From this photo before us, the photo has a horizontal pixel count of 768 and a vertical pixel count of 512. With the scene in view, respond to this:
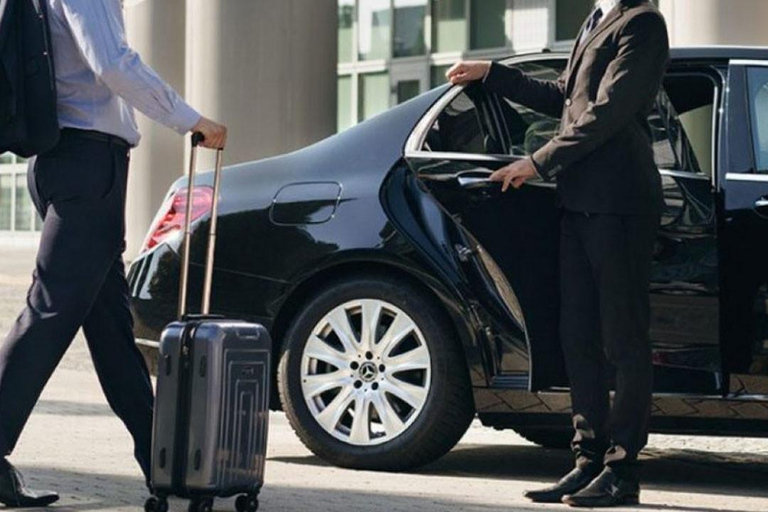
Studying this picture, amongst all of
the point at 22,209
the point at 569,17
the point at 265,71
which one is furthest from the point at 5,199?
the point at 265,71

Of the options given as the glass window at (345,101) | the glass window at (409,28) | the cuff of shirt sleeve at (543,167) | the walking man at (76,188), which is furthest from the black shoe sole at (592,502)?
the glass window at (345,101)

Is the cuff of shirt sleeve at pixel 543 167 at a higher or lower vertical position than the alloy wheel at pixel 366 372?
higher

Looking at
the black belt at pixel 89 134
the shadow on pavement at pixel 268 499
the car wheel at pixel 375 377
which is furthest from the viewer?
the car wheel at pixel 375 377

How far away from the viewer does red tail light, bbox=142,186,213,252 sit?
7.26 m

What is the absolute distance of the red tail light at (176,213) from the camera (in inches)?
286

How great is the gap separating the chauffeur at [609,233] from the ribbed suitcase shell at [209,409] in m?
1.23

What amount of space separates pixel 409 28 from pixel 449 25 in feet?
3.00

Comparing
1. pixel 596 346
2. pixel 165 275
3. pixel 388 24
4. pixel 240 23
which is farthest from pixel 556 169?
pixel 388 24

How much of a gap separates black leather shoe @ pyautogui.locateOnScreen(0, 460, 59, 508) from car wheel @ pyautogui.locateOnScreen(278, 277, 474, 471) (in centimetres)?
154

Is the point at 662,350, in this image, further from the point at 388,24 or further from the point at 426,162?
the point at 388,24

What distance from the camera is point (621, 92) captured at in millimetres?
6094

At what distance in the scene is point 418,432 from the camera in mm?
6789

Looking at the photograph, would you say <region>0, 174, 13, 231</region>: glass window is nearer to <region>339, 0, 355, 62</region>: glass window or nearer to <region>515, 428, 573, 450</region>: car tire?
<region>339, 0, 355, 62</region>: glass window

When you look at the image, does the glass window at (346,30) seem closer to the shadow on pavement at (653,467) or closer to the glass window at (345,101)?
the glass window at (345,101)
